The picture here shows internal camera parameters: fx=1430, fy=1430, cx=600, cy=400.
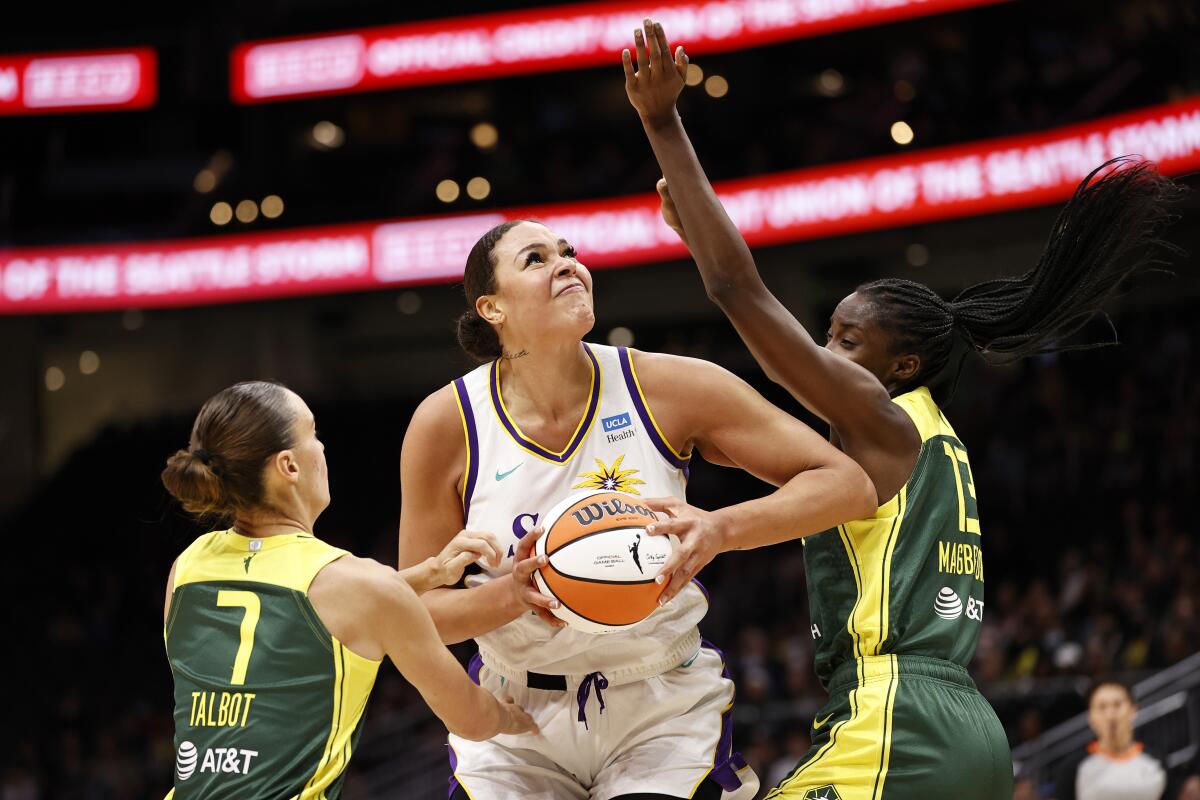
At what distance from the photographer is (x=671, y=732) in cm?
360

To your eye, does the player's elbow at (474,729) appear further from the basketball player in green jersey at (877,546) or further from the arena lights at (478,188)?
the arena lights at (478,188)

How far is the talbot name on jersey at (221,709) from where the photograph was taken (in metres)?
3.04

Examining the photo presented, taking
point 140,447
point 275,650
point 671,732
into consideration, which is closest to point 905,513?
point 671,732

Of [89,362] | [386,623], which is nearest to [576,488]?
[386,623]

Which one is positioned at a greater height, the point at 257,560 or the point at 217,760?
the point at 257,560

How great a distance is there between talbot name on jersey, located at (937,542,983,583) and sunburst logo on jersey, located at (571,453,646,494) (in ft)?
2.48

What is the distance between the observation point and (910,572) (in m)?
3.45

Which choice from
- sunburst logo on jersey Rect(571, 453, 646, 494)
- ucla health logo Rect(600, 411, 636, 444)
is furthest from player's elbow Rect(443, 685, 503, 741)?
ucla health logo Rect(600, 411, 636, 444)

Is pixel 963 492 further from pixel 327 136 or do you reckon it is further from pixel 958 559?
pixel 327 136

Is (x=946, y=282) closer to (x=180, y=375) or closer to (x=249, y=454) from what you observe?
(x=180, y=375)

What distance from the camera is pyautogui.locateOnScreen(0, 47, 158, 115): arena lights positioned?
1777 cm

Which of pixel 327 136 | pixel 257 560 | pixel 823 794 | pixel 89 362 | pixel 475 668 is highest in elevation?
pixel 327 136

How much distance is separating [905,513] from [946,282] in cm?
1454

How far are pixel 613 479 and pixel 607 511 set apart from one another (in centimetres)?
34
